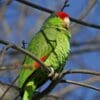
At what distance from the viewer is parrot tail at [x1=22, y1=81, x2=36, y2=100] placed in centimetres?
274

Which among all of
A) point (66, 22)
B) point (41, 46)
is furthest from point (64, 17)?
point (41, 46)

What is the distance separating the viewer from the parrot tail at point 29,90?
2740mm

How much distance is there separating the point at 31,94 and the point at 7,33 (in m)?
2.24

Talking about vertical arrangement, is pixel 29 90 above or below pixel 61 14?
below

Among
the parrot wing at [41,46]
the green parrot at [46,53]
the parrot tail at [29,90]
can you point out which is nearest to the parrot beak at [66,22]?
the green parrot at [46,53]

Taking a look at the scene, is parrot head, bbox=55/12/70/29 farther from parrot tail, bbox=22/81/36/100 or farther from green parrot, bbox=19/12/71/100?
parrot tail, bbox=22/81/36/100

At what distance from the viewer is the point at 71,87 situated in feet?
12.6

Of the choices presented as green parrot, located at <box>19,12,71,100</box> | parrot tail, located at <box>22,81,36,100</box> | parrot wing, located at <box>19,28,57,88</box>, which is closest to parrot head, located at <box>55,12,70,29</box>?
green parrot, located at <box>19,12,71,100</box>

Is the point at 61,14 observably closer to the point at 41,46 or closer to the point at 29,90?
the point at 41,46

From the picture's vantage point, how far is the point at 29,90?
9.33 ft

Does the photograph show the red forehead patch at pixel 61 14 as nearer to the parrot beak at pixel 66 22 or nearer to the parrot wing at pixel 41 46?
the parrot beak at pixel 66 22

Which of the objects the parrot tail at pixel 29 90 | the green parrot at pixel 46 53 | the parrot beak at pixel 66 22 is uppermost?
the parrot beak at pixel 66 22

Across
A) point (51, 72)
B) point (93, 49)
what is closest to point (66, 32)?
point (51, 72)

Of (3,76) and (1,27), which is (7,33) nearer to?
(1,27)
